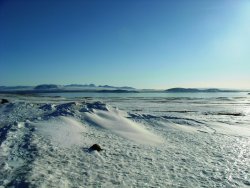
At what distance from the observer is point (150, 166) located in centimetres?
989

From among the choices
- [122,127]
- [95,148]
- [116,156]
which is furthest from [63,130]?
[116,156]

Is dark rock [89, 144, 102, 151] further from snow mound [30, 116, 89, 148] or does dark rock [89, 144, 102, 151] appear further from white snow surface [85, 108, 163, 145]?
white snow surface [85, 108, 163, 145]

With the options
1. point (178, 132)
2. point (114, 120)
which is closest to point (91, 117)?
point (114, 120)

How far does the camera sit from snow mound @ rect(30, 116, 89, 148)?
12.7 meters

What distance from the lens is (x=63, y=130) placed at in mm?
14695

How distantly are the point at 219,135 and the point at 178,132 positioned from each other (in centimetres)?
225

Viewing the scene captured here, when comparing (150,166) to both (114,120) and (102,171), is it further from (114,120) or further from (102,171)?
(114,120)

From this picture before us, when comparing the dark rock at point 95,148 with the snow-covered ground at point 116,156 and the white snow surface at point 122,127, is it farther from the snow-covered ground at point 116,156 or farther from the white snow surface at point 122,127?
the white snow surface at point 122,127

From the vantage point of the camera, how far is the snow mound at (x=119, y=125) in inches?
561

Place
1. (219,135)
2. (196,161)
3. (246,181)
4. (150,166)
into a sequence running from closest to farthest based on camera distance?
(246,181), (150,166), (196,161), (219,135)

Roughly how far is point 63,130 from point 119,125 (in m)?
3.75

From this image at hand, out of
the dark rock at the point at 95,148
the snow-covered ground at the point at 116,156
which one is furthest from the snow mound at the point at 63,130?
the dark rock at the point at 95,148

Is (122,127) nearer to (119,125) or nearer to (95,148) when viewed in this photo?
(119,125)

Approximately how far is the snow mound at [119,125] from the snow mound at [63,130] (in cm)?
144
